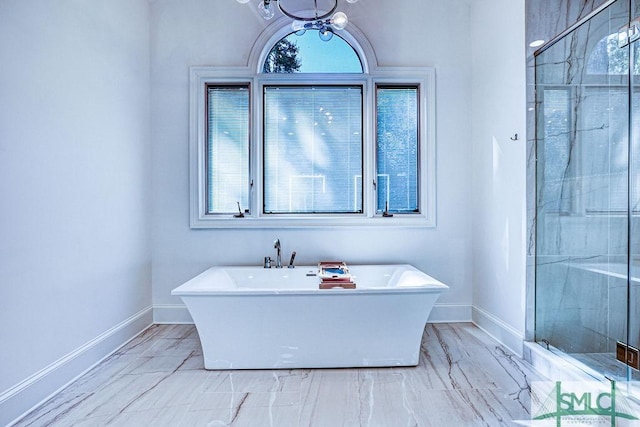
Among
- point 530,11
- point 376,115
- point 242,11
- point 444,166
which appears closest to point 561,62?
point 530,11

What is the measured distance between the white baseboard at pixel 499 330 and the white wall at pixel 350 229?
0.16 metres

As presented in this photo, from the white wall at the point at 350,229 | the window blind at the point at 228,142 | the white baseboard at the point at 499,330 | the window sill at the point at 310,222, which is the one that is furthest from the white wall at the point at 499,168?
the window blind at the point at 228,142

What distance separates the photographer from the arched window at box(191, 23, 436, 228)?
320 cm

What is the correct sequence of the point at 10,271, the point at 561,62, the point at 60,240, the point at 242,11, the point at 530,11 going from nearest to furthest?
1. the point at 10,271
2. the point at 60,240
3. the point at 561,62
4. the point at 530,11
5. the point at 242,11

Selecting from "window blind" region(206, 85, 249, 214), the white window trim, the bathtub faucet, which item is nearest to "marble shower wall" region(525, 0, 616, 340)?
the white window trim

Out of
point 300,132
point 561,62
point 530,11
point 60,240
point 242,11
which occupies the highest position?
point 242,11

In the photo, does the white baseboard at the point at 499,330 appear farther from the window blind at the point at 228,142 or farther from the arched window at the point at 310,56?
the arched window at the point at 310,56

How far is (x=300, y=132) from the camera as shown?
10.8ft

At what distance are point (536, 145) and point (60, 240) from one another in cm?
304

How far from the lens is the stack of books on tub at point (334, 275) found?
237cm

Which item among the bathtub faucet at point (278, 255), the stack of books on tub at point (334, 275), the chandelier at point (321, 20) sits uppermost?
the chandelier at point (321, 20)

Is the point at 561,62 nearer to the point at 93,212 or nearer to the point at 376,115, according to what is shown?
the point at 376,115

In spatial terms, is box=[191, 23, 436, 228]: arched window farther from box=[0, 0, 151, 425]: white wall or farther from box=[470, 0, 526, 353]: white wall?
box=[0, 0, 151, 425]: white wall

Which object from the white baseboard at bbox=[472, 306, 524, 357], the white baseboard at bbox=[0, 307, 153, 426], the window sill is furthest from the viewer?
the window sill
